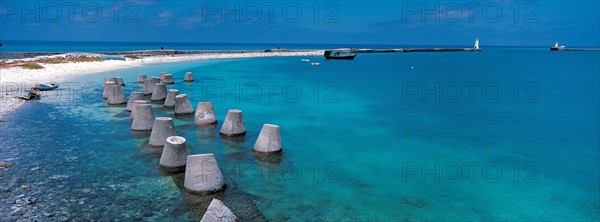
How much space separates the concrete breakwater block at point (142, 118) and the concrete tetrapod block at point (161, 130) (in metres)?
2.40

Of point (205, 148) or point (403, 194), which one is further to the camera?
point (205, 148)

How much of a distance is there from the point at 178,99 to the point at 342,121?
28.1 ft

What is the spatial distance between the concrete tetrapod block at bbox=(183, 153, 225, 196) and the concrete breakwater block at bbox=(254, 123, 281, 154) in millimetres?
3536

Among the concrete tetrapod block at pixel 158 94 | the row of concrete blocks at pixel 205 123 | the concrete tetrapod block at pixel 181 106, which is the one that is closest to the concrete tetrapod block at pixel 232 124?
the row of concrete blocks at pixel 205 123

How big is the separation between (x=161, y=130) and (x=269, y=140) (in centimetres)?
369

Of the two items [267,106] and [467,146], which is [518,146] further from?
[267,106]

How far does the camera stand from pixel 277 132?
13.6 m

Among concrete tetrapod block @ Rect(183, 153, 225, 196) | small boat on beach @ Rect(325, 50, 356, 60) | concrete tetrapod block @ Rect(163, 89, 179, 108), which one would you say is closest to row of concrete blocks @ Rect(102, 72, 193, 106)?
concrete tetrapod block @ Rect(163, 89, 179, 108)

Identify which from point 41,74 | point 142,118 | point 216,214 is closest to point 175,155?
point 216,214

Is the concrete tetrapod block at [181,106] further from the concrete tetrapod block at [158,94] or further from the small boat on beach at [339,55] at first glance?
the small boat on beach at [339,55]


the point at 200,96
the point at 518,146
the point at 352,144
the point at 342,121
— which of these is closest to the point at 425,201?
Result: the point at 352,144

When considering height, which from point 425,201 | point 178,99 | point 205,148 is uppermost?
point 178,99

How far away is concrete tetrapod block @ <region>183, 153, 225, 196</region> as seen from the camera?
9.93 meters

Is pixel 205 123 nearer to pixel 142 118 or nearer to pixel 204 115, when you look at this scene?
pixel 204 115
